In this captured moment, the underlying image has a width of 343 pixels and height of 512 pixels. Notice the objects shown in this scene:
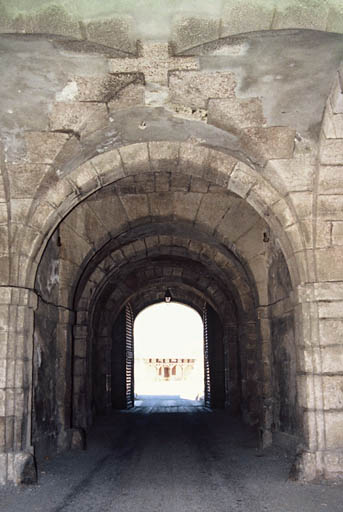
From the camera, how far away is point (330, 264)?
5168 mm

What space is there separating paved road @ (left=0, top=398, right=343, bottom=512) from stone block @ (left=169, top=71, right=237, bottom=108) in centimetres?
363

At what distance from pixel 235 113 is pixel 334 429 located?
3.17m

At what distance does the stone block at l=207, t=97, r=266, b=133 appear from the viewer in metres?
5.04

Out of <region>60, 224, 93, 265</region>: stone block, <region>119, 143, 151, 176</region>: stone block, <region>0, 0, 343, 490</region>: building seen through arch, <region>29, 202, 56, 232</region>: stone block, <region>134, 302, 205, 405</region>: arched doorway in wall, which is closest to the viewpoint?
<region>0, 0, 343, 490</region>: building seen through arch

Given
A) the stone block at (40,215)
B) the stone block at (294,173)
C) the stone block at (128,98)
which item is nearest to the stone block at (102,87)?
the stone block at (128,98)

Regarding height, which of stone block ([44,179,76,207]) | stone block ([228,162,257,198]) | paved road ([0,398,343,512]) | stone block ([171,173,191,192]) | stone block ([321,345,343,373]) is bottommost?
paved road ([0,398,343,512])

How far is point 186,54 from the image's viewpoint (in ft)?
14.6

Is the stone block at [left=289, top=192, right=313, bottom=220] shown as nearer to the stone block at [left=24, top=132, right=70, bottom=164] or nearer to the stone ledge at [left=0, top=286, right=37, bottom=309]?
the stone block at [left=24, top=132, right=70, bottom=164]

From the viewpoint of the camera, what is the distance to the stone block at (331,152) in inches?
205

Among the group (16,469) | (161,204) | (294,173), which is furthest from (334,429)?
(161,204)

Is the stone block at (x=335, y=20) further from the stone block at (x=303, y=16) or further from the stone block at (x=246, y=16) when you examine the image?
the stone block at (x=246, y=16)

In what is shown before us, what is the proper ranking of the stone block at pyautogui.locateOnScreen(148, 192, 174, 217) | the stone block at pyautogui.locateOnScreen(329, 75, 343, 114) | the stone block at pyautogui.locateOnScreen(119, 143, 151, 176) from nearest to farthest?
A: the stone block at pyautogui.locateOnScreen(329, 75, 343, 114) → the stone block at pyautogui.locateOnScreen(119, 143, 151, 176) → the stone block at pyautogui.locateOnScreen(148, 192, 174, 217)

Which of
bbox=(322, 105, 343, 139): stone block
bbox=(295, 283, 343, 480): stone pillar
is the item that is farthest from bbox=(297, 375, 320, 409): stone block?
bbox=(322, 105, 343, 139): stone block

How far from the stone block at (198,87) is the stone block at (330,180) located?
1232 millimetres
